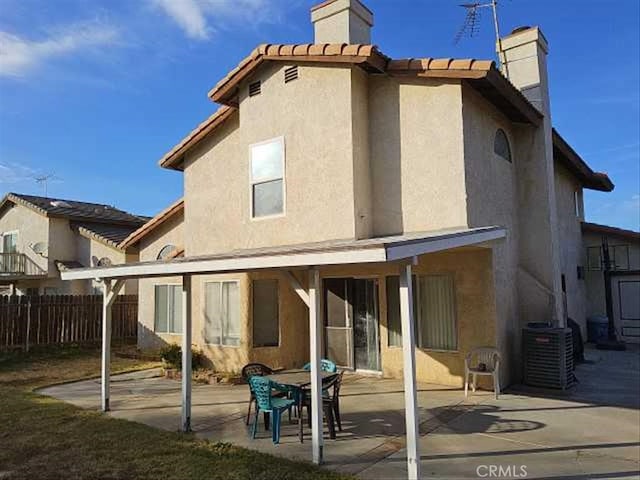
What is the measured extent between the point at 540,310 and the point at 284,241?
6.59 metres

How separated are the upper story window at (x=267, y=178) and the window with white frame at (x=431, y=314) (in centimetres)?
356

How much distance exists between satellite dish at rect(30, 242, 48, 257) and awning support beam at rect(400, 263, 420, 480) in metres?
25.4

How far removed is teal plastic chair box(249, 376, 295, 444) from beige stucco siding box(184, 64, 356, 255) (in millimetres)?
3910

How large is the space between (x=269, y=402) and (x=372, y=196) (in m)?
5.40

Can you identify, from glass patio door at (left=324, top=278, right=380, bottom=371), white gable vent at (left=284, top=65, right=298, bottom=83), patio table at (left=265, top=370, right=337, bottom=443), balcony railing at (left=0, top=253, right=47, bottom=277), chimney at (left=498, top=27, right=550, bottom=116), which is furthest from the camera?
balcony railing at (left=0, top=253, right=47, bottom=277)

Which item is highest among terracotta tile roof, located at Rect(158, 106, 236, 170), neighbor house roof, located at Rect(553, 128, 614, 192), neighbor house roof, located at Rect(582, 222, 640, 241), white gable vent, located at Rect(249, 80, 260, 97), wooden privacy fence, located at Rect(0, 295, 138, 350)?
white gable vent, located at Rect(249, 80, 260, 97)

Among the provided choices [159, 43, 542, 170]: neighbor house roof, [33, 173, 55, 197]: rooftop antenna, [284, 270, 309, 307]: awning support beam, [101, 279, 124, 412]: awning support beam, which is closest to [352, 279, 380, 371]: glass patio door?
[284, 270, 309, 307]: awning support beam

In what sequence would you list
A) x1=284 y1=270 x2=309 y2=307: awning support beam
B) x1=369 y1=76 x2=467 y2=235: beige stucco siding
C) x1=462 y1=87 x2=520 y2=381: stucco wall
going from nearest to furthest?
1. x1=284 y1=270 x2=309 y2=307: awning support beam
2. x1=369 y1=76 x2=467 y2=235: beige stucco siding
3. x1=462 y1=87 x2=520 y2=381: stucco wall

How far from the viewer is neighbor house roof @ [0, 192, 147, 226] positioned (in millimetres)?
25631

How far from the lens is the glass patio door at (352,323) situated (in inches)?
462

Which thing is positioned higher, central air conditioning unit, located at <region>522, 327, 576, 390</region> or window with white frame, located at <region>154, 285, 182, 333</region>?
window with white frame, located at <region>154, 285, 182, 333</region>

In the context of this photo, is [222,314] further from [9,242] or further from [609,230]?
[9,242]

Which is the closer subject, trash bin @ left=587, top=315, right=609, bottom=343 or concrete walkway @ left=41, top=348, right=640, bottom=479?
concrete walkway @ left=41, top=348, right=640, bottom=479

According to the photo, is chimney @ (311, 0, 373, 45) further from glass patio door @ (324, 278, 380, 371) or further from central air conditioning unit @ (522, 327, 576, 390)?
central air conditioning unit @ (522, 327, 576, 390)
